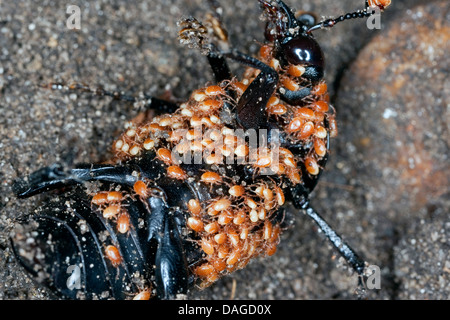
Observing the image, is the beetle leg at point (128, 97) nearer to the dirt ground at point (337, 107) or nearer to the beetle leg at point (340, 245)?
the dirt ground at point (337, 107)

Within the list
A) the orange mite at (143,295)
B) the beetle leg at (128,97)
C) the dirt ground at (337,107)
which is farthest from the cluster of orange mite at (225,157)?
the dirt ground at (337,107)

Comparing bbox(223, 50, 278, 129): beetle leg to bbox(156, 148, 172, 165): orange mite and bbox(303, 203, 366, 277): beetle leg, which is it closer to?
bbox(156, 148, 172, 165): orange mite

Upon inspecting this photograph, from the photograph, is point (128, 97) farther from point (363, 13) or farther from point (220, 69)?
point (363, 13)

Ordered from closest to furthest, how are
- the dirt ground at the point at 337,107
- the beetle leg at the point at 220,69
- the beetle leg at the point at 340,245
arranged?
the beetle leg at the point at 220,69, the beetle leg at the point at 340,245, the dirt ground at the point at 337,107

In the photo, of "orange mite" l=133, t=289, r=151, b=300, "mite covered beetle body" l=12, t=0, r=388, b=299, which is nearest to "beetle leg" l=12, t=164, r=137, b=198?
"mite covered beetle body" l=12, t=0, r=388, b=299
